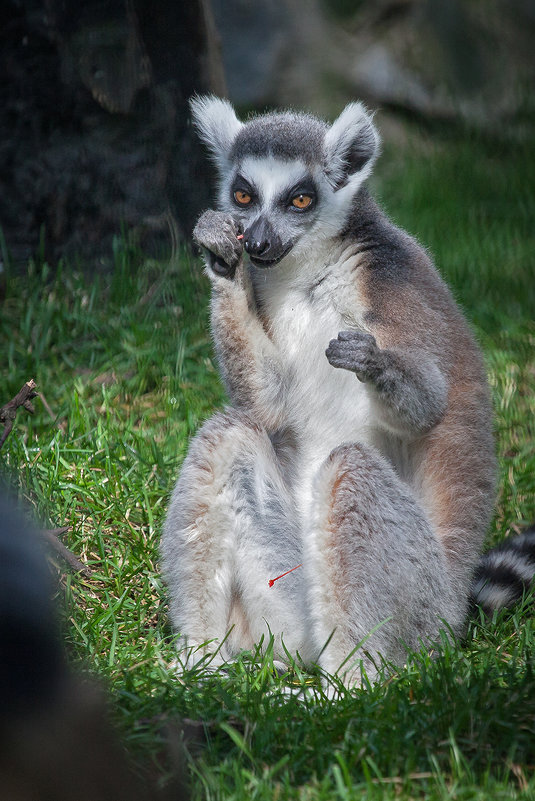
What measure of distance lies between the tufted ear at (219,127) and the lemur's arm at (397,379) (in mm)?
1336

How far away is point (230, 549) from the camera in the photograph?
371 centimetres

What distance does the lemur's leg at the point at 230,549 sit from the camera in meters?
3.65

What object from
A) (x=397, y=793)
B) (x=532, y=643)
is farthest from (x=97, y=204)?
(x=397, y=793)

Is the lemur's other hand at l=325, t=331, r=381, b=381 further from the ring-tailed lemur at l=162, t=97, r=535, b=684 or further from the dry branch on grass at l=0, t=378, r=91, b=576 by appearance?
the dry branch on grass at l=0, t=378, r=91, b=576

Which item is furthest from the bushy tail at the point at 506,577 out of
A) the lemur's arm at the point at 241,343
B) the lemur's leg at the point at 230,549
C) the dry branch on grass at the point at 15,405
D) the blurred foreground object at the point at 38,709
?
the blurred foreground object at the point at 38,709

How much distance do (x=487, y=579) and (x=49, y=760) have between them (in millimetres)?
2737

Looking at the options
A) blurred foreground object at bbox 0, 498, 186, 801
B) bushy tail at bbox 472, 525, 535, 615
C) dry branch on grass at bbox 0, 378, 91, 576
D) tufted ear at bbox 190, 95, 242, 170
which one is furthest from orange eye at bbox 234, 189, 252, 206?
blurred foreground object at bbox 0, 498, 186, 801

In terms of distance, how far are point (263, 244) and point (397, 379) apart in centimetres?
76

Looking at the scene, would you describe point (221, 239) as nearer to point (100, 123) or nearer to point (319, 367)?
point (319, 367)

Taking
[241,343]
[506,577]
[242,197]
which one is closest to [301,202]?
[242,197]

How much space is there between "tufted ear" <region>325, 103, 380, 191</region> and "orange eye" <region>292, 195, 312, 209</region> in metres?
0.19

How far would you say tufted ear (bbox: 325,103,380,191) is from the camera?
A: 4.05 m

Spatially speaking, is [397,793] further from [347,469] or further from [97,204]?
[97,204]

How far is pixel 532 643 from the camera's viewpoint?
3574mm
